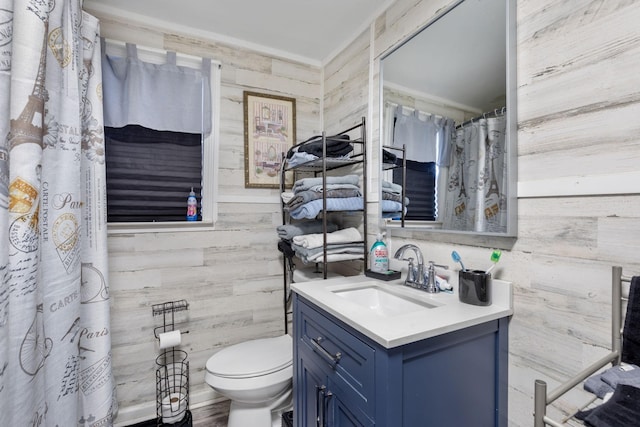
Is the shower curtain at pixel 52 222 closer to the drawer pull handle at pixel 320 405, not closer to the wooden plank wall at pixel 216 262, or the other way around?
the wooden plank wall at pixel 216 262

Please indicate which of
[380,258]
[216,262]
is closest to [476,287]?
[380,258]

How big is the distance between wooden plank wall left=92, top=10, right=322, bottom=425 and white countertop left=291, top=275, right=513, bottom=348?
84 cm

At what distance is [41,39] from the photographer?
3.74 feet

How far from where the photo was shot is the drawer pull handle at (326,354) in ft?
3.30

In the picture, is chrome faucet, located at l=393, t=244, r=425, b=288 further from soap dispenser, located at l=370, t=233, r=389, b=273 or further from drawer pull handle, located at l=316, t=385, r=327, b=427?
drawer pull handle, located at l=316, t=385, r=327, b=427

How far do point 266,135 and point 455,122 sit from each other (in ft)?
4.11

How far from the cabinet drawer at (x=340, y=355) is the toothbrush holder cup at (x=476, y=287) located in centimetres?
45

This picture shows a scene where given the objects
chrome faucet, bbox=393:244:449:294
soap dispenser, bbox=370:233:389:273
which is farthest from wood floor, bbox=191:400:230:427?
chrome faucet, bbox=393:244:449:294

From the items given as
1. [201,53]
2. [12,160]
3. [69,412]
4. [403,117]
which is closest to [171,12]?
[201,53]

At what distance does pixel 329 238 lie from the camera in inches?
63.2

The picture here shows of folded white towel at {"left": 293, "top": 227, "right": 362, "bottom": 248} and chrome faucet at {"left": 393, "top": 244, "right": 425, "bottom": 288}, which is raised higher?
folded white towel at {"left": 293, "top": 227, "right": 362, "bottom": 248}

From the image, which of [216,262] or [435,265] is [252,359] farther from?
[435,265]

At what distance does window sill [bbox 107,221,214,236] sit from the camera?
1.67 meters

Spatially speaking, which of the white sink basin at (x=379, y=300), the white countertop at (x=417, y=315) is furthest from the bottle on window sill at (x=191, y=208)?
the white sink basin at (x=379, y=300)
